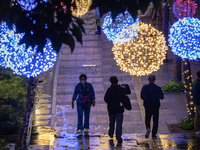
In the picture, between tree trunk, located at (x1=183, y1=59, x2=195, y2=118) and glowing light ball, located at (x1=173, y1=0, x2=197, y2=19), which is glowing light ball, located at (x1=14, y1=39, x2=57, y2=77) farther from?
tree trunk, located at (x1=183, y1=59, x2=195, y2=118)

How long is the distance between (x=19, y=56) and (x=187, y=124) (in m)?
4.88

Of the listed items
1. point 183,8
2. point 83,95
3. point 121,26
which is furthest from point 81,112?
point 183,8

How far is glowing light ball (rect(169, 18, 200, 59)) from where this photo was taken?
794cm

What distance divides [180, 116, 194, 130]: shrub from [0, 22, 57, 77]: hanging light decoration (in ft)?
13.7

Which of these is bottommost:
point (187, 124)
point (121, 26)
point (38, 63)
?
point (187, 124)

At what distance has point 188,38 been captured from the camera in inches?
313

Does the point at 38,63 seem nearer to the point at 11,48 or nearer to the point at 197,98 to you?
the point at 11,48

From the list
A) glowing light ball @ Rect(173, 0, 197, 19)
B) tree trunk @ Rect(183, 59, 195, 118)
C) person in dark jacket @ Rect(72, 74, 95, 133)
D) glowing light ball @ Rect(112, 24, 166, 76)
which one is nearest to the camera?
person in dark jacket @ Rect(72, 74, 95, 133)

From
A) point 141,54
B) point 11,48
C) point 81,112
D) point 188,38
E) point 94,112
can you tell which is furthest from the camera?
point 94,112

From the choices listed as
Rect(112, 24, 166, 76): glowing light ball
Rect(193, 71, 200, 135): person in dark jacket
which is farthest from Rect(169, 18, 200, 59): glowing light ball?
Rect(112, 24, 166, 76): glowing light ball

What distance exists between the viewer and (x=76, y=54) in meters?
16.4

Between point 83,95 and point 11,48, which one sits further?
point 83,95

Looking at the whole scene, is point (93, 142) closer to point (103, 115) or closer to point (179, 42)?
point (103, 115)

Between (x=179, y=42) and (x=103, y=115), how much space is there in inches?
135
